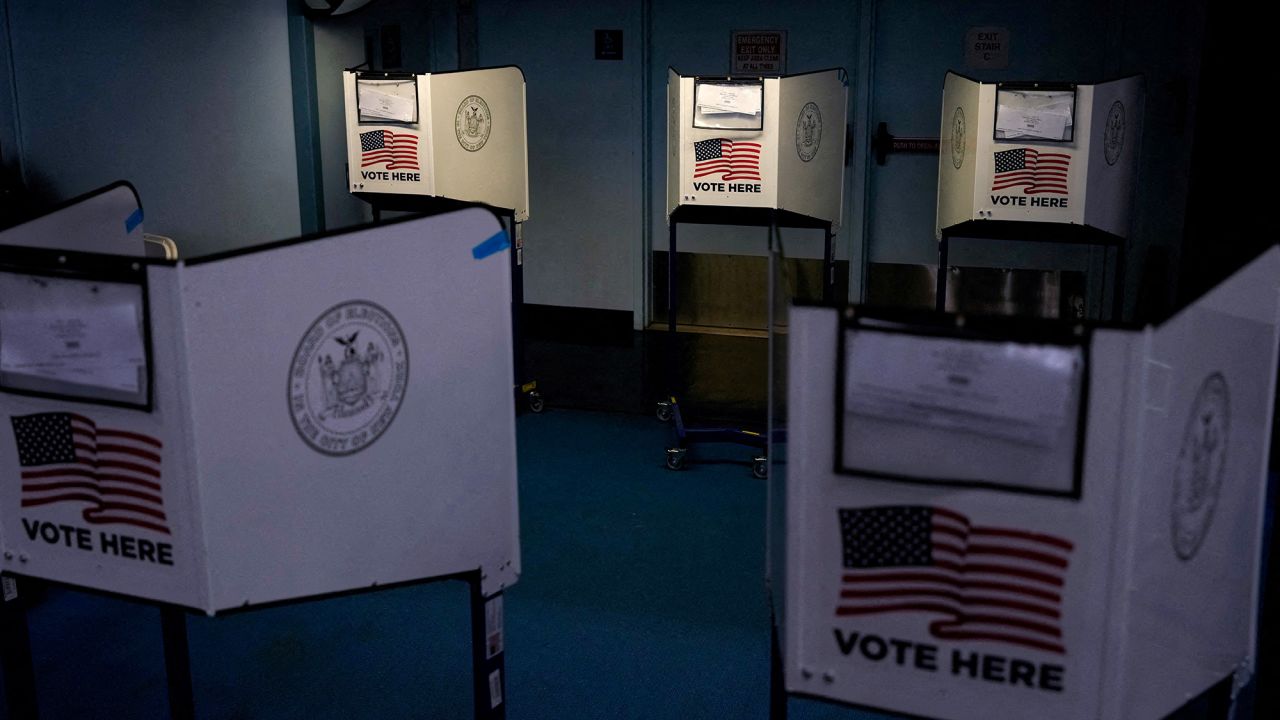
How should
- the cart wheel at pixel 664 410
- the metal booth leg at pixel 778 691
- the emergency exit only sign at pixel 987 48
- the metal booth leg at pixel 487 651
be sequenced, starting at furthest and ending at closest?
the emergency exit only sign at pixel 987 48 → the cart wheel at pixel 664 410 → the metal booth leg at pixel 487 651 → the metal booth leg at pixel 778 691

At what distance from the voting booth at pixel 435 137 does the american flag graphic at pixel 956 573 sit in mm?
3078

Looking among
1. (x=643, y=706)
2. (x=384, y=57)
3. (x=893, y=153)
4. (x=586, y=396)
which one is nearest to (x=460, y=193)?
(x=586, y=396)

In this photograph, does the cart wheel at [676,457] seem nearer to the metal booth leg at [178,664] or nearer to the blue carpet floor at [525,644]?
the blue carpet floor at [525,644]

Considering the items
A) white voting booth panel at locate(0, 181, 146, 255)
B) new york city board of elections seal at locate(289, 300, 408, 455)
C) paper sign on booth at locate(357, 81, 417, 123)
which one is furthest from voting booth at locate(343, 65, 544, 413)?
new york city board of elections seal at locate(289, 300, 408, 455)

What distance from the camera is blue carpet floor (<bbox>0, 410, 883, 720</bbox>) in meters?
2.64

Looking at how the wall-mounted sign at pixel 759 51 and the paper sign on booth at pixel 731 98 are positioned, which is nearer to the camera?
the paper sign on booth at pixel 731 98

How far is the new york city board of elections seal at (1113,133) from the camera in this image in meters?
3.78

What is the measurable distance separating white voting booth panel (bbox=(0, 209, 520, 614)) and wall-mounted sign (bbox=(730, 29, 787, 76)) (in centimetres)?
388

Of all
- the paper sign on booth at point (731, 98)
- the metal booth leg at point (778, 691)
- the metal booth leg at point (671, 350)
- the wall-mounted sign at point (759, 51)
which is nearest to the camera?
the metal booth leg at point (778, 691)

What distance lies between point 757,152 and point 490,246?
7.35 ft

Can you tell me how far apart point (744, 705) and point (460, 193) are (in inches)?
102

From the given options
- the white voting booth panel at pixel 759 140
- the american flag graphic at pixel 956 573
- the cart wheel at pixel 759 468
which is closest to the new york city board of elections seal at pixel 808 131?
the white voting booth panel at pixel 759 140

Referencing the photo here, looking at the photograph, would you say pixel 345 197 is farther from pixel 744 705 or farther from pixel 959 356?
pixel 959 356

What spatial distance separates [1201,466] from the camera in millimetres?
1557
